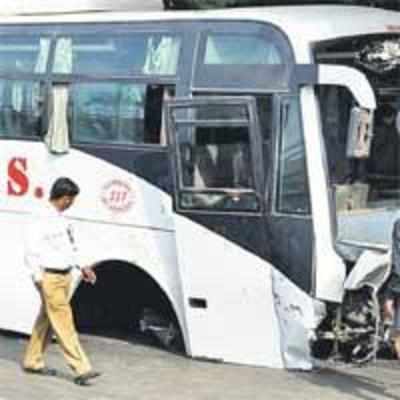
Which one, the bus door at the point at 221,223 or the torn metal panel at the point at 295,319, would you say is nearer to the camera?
the torn metal panel at the point at 295,319

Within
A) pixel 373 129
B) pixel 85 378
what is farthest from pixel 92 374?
pixel 373 129

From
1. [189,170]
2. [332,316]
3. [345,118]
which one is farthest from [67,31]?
[332,316]

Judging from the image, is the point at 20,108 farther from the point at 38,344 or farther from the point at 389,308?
the point at 389,308

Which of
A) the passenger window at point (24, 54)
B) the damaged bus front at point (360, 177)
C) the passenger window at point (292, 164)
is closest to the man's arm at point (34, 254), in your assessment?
the passenger window at point (292, 164)

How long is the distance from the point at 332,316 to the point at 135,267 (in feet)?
6.08

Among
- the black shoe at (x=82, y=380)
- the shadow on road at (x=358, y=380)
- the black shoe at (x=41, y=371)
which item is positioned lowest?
the shadow on road at (x=358, y=380)

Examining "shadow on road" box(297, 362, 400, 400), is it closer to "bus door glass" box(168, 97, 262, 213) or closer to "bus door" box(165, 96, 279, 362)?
"bus door" box(165, 96, 279, 362)

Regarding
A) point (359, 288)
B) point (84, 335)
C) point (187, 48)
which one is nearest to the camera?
point (359, 288)

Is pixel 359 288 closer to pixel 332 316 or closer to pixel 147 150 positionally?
pixel 332 316

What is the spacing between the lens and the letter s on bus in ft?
36.4

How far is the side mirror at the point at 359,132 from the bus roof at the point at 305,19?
28.0 inches

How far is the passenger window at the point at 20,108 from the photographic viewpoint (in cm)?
1106

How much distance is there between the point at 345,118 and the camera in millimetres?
9664

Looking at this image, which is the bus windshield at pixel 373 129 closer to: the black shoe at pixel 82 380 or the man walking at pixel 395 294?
the man walking at pixel 395 294
